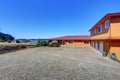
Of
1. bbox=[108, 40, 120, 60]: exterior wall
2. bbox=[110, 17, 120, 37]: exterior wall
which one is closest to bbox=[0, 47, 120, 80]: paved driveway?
bbox=[108, 40, 120, 60]: exterior wall

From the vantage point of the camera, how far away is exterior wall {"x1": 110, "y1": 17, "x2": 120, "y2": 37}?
13.6 meters

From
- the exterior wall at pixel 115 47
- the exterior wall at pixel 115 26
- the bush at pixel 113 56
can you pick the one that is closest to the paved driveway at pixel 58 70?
the bush at pixel 113 56

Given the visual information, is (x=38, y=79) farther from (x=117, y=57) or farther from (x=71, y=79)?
(x=117, y=57)

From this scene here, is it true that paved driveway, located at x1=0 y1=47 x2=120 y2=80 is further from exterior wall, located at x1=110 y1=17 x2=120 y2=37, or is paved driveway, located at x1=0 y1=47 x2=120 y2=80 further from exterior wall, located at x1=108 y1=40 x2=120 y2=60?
exterior wall, located at x1=110 y1=17 x2=120 y2=37

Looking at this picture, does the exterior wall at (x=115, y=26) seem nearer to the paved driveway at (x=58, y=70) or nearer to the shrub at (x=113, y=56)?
the shrub at (x=113, y=56)

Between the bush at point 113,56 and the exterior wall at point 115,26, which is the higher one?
the exterior wall at point 115,26

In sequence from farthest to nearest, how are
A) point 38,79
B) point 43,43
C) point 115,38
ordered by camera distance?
point 43,43, point 115,38, point 38,79

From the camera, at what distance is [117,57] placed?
13.3 meters

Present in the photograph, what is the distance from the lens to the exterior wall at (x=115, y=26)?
13.6 metres

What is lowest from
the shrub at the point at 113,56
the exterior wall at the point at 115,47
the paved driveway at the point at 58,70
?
the paved driveway at the point at 58,70

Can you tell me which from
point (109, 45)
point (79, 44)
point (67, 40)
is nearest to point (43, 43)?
point (67, 40)

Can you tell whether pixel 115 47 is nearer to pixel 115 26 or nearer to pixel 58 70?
pixel 115 26

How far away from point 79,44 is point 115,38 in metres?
24.1

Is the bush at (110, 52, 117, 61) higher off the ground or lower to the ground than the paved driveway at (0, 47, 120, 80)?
higher
